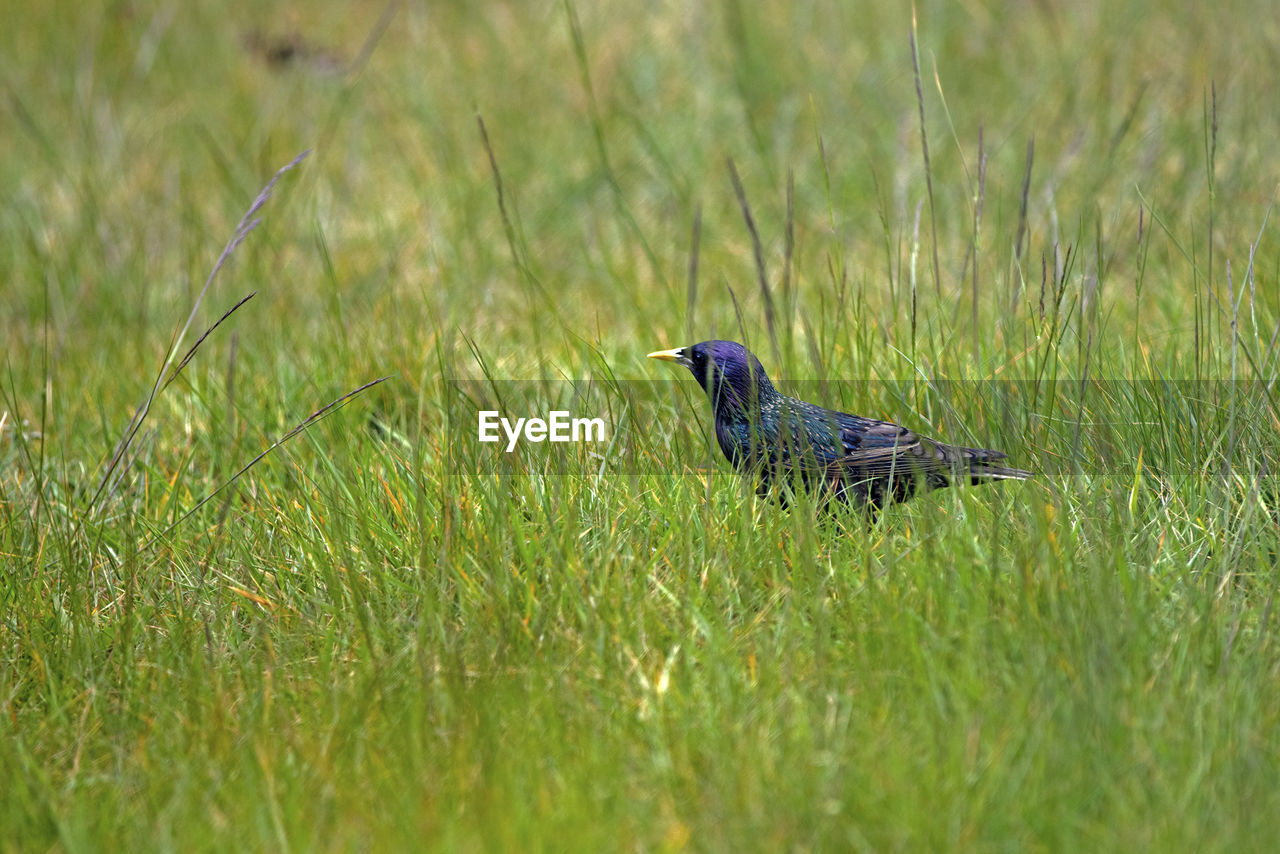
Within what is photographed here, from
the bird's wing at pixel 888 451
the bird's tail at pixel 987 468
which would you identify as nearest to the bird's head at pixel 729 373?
the bird's wing at pixel 888 451

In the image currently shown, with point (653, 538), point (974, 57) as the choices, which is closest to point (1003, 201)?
point (974, 57)

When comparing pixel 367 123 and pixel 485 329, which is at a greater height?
pixel 367 123

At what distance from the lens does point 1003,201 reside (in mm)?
4695

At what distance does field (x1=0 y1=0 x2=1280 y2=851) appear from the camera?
1881mm

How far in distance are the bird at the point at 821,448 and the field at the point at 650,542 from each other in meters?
0.07

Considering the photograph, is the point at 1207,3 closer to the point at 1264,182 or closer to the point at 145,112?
the point at 1264,182

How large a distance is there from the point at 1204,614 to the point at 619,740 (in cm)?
102
